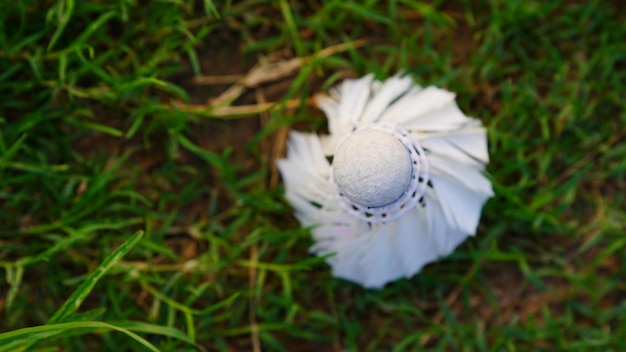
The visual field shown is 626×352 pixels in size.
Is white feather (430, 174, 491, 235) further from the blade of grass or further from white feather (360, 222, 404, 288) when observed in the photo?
the blade of grass

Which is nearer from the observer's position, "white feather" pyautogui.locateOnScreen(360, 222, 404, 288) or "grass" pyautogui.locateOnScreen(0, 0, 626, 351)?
"white feather" pyautogui.locateOnScreen(360, 222, 404, 288)

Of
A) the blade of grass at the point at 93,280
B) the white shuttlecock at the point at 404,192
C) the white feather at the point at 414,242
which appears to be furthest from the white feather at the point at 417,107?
the blade of grass at the point at 93,280

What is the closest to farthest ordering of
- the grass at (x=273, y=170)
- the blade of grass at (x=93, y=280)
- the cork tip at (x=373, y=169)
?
the cork tip at (x=373, y=169) → the blade of grass at (x=93, y=280) → the grass at (x=273, y=170)

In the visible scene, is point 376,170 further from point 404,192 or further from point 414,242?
point 414,242

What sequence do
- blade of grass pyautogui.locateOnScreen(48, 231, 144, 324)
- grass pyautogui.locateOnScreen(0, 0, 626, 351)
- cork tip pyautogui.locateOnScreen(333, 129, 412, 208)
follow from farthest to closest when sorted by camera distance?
grass pyautogui.locateOnScreen(0, 0, 626, 351) → blade of grass pyautogui.locateOnScreen(48, 231, 144, 324) → cork tip pyautogui.locateOnScreen(333, 129, 412, 208)

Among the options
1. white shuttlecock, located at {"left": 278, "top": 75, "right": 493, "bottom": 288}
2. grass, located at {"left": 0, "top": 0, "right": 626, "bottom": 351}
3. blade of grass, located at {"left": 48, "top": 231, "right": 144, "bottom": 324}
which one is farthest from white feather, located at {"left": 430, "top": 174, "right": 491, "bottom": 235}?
blade of grass, located at {"left": 48, "top": 231, "right": 144, "bottom": 324}

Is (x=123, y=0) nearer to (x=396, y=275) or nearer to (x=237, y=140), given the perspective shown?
(x=237, y=140)

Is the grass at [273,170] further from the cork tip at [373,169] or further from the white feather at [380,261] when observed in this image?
the cork tip at [373,169]
